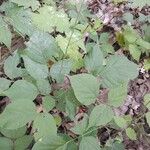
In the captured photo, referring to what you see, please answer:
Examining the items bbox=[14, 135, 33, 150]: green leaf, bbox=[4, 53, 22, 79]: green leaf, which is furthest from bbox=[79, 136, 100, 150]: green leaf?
bbox=[4, 53, 22, 79]: green leaf

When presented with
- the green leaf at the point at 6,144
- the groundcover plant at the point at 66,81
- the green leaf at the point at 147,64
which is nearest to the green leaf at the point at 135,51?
the groundcover plant at the point at 66,81

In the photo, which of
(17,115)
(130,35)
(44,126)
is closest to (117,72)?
(44,126)

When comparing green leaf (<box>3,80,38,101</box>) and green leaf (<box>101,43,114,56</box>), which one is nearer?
green leaf (<box>3,80,38,101</box>)

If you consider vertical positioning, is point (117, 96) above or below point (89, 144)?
above

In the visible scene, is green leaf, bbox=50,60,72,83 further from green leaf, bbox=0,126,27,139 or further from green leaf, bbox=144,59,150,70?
green leaf, bbox=144,59,150,70

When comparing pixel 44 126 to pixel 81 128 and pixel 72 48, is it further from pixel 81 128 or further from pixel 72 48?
pixel 72 48

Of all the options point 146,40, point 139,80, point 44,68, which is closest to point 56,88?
point 44,68
